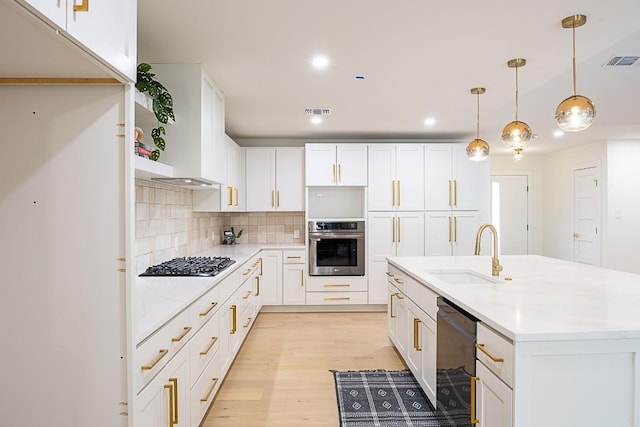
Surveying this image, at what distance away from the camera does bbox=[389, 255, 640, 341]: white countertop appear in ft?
4.36

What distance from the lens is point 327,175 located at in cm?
475

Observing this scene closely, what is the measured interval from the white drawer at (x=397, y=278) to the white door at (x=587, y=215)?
4.57m

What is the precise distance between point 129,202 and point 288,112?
2841 millimetres

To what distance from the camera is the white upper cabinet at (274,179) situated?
488 cm

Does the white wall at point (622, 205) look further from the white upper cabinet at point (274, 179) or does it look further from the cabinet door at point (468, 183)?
the white upper cabinet at point (274, 179)

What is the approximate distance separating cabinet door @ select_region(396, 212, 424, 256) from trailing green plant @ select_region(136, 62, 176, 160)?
3.26 m

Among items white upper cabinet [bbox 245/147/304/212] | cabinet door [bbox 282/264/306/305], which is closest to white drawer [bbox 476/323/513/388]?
cabinet door [bbox 282/264/306/305]

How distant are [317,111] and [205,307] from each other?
245cm

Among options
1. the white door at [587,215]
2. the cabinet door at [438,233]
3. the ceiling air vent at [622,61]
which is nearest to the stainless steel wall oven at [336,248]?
the cabinet door at [438,233]

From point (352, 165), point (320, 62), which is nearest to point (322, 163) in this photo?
point (352, 165)

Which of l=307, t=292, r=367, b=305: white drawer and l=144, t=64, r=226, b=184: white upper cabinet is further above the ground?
l=144, t=64, r=226, b=184: white upper cabinet

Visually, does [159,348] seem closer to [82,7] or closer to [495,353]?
[82,7]

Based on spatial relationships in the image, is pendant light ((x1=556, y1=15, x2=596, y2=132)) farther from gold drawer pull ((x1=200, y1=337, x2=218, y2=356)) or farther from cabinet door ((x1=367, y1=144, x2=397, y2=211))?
cabinet door ((x1=367, y1=144, x2=397, y2=211))

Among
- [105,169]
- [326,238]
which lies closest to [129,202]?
[105,169]
